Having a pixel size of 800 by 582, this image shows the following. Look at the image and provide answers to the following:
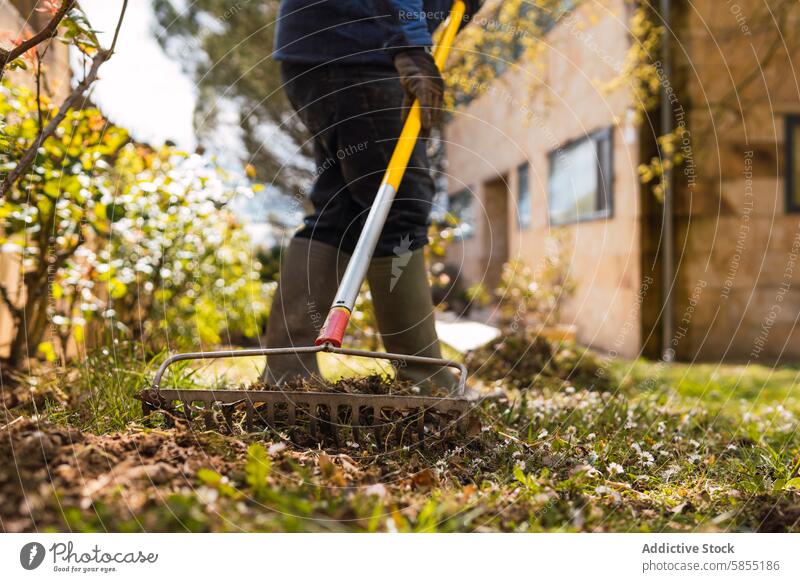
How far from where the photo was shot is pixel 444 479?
5.42 ft

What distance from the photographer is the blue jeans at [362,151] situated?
7.46 feet

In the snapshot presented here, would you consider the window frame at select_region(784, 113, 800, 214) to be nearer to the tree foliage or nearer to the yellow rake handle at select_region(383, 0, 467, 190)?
the yellow rake handle at select_region(383, 0, 467, 190)

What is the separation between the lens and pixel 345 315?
6.12 feet

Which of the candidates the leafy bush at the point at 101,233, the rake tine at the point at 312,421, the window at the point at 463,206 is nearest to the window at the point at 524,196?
the window at the point at 463,206

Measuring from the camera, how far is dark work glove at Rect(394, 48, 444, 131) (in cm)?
211

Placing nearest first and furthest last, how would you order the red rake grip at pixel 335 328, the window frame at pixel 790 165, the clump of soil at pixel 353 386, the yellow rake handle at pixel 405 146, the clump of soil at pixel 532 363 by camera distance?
1. the red rake grip at pixel 335 328
2. the clump of soil at pixel 353 386
3. the yellow rake handle at pixel 405 146
4. the clump of soil at pixel 532 363
5. the window frame at pixel 790 165

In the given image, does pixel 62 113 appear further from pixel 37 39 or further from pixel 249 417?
pixel 249 417

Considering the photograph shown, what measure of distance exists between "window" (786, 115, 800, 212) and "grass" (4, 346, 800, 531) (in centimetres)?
346

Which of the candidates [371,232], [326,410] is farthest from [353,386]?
[371,232]

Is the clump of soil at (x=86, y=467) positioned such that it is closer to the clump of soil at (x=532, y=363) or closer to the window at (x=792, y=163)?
the clump of soil at (x=532, y=363)

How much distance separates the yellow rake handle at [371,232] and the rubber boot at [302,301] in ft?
0.79

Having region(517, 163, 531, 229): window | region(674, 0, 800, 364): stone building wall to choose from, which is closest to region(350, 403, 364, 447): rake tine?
region(674, 0, 800, 364): stone building wall
